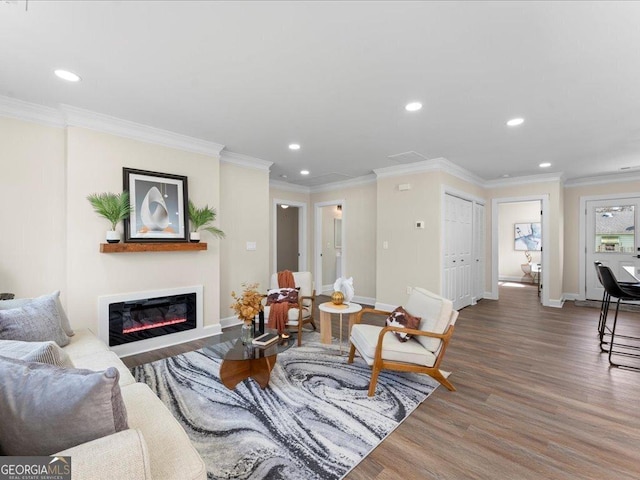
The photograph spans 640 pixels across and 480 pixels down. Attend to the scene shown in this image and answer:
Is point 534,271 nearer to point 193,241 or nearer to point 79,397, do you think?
point 193,241

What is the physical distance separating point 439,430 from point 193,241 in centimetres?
331

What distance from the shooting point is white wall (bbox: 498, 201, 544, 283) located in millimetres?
9172

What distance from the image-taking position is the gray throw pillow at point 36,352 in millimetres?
1361

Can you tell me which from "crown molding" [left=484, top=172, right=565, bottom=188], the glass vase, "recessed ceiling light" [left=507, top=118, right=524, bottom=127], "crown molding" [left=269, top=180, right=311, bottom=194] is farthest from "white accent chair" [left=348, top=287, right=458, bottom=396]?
"crown molding" [left=484, top=172, right=565, bottom=188]

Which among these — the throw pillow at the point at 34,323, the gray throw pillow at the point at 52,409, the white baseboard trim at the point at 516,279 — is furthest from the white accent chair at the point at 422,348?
the white baseboard trim at the point at 516,279

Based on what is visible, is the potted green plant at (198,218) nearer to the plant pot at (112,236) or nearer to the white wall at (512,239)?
the plant pot at (112,236)

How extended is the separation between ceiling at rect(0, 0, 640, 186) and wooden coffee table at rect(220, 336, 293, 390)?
2238 mm

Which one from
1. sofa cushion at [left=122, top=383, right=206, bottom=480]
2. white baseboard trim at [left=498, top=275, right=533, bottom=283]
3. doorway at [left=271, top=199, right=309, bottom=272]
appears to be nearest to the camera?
sofa cushion at [left=122, top=383, right=206, bottom=480]

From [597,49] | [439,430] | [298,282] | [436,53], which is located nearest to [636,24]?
[597,49]

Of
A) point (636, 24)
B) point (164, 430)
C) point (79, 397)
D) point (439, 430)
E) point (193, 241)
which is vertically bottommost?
point (439, 430)

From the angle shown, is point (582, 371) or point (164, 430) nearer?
point (164, 430)

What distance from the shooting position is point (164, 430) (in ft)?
4.51

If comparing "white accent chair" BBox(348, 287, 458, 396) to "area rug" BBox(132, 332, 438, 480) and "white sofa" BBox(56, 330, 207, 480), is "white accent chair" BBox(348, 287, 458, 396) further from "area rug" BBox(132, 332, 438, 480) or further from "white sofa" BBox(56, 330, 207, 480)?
"white sofa" BBox(56, 330, 207, 480)

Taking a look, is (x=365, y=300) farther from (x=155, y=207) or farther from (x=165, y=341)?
(x=155, y=207)
